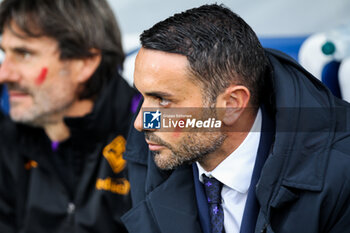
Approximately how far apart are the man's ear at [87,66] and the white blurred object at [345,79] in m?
0.92

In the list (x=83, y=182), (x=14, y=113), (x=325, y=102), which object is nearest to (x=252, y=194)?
(x=325, y=102)

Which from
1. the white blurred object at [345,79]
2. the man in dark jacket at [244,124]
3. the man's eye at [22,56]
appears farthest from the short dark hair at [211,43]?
the man's eye at [22,56]

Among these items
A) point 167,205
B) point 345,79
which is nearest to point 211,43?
point 167,205

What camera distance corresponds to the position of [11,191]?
5.50ft

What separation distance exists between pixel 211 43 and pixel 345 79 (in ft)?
1.90

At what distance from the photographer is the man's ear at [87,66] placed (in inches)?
65.9

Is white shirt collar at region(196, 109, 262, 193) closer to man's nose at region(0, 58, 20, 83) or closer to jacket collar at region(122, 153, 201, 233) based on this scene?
jacket collar at region(122, 153, 201, 233)

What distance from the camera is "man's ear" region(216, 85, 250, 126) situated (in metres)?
0.96

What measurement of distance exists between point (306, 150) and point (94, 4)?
1.13 m

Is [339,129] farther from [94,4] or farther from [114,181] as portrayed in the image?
[94,4]

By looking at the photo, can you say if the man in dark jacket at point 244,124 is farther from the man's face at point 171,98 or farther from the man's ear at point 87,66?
the man's ear at point 87,66

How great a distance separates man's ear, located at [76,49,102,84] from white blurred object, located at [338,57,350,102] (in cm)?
92

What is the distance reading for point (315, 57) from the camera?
1.46 m

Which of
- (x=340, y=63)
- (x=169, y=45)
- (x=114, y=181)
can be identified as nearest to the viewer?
(x=169, y=45)
